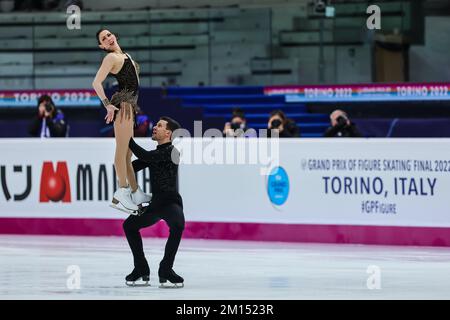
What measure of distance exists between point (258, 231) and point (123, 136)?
5.19 meters

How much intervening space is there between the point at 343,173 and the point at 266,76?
783 cm

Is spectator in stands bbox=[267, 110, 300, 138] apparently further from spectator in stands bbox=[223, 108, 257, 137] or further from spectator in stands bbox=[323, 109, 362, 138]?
spectator in stands bbox=[323, 109, 362, 138]

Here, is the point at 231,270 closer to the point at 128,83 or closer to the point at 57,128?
the point at 128,83

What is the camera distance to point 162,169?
11.0m

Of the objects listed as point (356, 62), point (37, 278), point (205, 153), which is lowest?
point (37, 278)

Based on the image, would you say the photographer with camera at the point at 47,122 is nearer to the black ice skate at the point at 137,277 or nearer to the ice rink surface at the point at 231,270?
Result: the ice rink surface at the point at 231,270

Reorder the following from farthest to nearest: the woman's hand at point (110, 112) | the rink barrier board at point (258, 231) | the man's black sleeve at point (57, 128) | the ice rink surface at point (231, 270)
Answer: the man's black sleeve at point (57, 128) < the rink barrier board at point (258, 231) < the woman's hand at point (110, 112) < the ice rink surface at point (231, 270)

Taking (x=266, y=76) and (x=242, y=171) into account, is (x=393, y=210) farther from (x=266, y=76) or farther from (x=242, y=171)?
Result: (x=266, y=76)

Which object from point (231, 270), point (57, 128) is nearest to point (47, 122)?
point (57, 128)

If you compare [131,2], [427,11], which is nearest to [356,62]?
[427,11]

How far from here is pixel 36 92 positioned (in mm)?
23375

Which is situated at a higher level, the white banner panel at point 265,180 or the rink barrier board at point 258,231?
the white banner panel at point 265,180

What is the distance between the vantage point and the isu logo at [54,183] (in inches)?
666

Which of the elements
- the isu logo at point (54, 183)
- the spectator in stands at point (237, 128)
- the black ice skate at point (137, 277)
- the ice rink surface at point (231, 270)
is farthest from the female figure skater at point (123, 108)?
the isu logo at point (54, 183)
